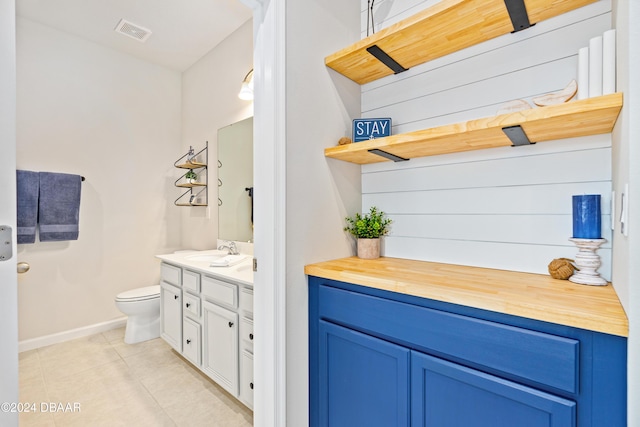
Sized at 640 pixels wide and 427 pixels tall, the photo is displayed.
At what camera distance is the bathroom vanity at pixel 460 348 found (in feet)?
2.49

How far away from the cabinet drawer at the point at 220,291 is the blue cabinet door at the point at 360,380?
65 cm

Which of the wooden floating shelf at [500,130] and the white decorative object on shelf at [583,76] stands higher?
the white decorative object on shelf at [583,76]

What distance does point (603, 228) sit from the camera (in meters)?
Result: 1.05

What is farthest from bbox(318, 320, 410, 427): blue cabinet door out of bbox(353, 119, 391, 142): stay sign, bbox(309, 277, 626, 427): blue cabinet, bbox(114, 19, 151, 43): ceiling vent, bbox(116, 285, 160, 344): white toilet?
bbox(114, 19, 151, 43): ceiling vent

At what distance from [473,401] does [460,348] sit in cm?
16

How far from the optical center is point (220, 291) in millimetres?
1862

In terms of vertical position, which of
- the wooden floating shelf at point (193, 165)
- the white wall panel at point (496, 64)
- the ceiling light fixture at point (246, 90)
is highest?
the ceiling light fixture at point (246, 90)

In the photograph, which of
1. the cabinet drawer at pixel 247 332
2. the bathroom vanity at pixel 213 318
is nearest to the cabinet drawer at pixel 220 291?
the bathroom vanity at pixel 213 318

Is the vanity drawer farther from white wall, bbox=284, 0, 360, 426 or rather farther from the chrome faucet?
the chrome faucet

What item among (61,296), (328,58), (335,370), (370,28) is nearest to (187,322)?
(335,370)

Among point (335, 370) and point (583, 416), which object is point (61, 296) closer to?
point (335, 370)

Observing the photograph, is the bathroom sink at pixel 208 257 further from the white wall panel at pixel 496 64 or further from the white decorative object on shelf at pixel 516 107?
the white decorative object on shelf at pixel 516 107

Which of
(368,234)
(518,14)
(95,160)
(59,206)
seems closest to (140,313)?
(59,206)

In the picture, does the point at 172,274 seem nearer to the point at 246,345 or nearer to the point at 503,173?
the point at 246,345
